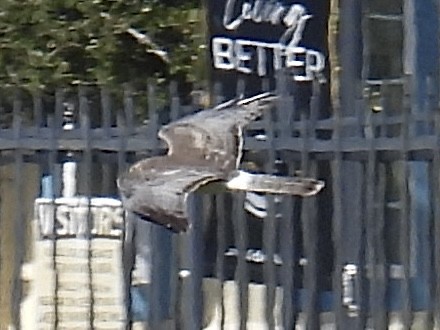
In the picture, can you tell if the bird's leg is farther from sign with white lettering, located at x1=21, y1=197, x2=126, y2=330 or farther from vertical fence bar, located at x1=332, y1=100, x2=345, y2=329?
sign with white lettering, located at x1=21, y1=197, x2=126, y2=330

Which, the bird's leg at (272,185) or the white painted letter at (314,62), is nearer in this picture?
the bird's leg at (272,185)

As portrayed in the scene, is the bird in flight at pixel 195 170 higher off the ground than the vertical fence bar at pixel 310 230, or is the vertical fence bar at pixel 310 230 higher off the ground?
the bird in flight at pixel 195 170

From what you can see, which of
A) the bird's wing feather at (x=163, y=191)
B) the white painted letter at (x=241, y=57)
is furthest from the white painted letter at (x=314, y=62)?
the bird's wing feather at (x=163, y=191)

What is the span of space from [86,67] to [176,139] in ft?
8.64

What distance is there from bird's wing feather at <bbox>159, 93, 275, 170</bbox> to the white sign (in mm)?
2164

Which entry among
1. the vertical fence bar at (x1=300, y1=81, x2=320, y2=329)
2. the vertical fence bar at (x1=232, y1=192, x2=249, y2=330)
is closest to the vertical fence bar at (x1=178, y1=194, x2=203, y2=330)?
the vertical fence bar at (x1=232, y1=192, x2=249, y2=330)

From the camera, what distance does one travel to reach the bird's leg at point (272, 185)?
482 cm

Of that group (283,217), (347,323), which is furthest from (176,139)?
(347,323)

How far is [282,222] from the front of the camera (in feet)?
19.1

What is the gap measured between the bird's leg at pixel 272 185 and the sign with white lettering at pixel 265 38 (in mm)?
2764

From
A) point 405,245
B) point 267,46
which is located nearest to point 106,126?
point 405,245

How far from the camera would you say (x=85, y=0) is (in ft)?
25.1

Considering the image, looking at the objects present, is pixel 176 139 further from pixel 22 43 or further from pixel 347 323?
pixel 22 43

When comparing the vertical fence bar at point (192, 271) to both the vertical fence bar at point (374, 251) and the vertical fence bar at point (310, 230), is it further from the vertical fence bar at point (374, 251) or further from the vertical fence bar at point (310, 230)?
the vertical fence bar at point (374, 251)
